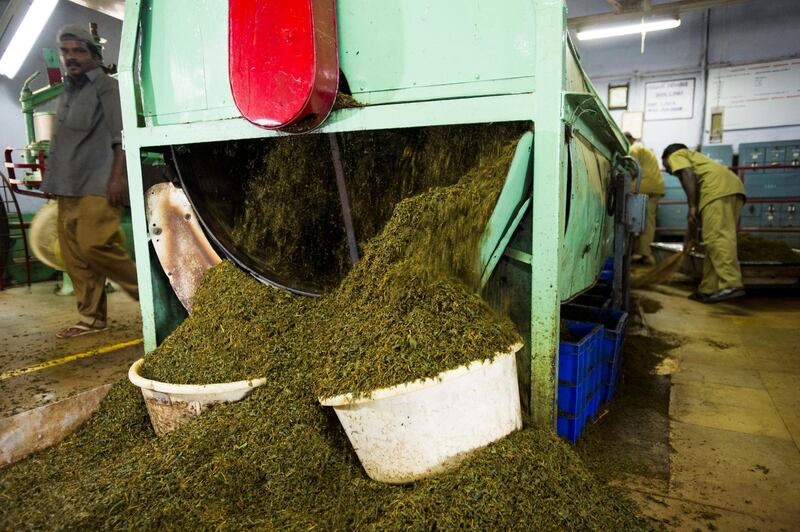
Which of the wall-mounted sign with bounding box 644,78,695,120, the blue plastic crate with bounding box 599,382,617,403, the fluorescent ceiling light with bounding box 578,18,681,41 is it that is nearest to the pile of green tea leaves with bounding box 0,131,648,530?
the blue plastic crate with bounding box 599,382,617,403

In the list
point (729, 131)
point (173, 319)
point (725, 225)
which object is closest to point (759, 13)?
point (729, 131)

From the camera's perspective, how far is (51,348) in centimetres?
301

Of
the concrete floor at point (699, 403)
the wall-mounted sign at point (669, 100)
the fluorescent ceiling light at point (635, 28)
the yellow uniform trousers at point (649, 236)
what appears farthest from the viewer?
the wall-mounted sign at point (669, 100)

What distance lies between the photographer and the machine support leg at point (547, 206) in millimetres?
1513

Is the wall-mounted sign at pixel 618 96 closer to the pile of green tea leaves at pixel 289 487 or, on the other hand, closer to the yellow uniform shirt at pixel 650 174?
the yellow uniform shirt at pixel 650 174

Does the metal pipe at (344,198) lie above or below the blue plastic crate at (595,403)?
above

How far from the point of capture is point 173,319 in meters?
2.49

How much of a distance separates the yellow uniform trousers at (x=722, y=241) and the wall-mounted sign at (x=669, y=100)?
5242 mm

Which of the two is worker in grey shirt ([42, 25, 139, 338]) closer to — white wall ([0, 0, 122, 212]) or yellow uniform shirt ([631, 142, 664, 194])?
white wall ([0, 0, 122, 212])

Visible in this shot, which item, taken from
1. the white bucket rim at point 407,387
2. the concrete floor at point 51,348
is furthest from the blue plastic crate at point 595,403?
the concrete floor at point 51,348

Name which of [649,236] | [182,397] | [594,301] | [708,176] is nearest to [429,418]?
[182,397]

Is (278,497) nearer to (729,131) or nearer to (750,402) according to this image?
(750,402)

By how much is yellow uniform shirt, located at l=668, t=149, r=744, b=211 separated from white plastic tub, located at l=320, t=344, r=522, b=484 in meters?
4.40

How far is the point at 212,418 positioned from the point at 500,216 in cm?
121
